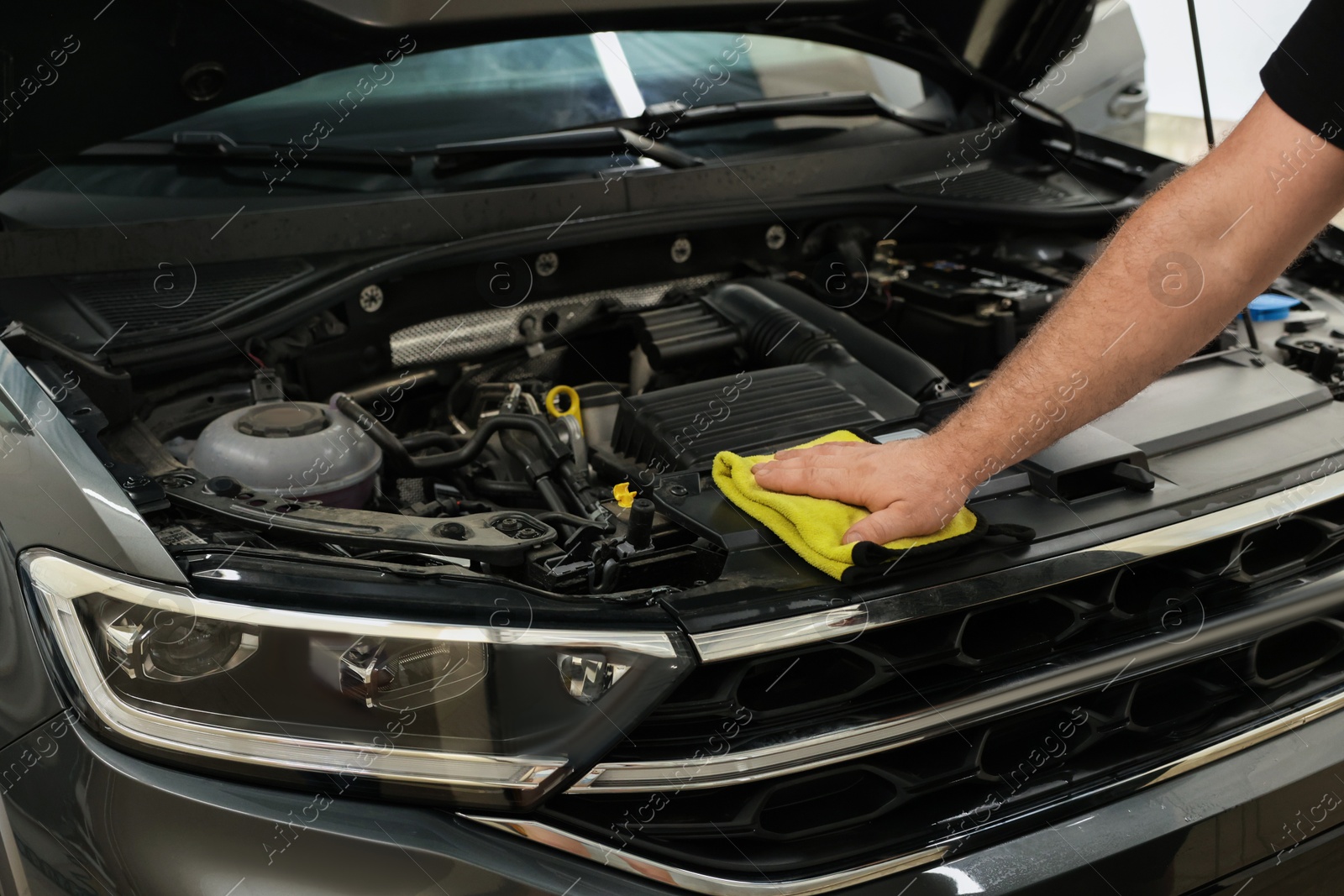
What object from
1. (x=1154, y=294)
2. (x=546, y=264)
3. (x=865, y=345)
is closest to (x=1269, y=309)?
(x=865, y=345)

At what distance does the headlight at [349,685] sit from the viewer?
0.98 m

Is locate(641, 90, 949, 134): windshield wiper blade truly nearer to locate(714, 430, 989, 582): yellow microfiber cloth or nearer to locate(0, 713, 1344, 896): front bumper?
locate(714, 430, 989, 582): yellow microfiber cloth

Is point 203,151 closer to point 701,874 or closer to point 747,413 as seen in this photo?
point 747,413

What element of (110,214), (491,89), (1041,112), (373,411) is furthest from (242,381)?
(1041,112)

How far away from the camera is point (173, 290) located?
160cm

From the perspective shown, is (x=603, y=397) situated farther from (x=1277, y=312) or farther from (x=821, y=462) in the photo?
(x=1277, y=312)

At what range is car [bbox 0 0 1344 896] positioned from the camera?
989 mm

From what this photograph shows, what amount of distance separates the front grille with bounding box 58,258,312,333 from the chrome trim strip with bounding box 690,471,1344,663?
0.97m

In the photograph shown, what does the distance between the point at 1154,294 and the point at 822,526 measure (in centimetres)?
44

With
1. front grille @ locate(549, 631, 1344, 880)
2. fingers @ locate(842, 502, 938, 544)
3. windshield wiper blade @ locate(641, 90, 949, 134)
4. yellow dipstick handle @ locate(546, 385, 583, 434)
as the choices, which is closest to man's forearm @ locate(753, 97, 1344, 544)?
fingers @ locate(842, 502, 938, 544)

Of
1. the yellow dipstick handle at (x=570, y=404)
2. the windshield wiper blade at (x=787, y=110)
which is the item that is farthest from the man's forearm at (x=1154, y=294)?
the windshield wiper blade at (x=787, y=110)

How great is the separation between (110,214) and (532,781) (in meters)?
1.22

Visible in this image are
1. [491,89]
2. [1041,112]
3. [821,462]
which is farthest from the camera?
[1041,112]

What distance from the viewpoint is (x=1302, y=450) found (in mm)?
1428
